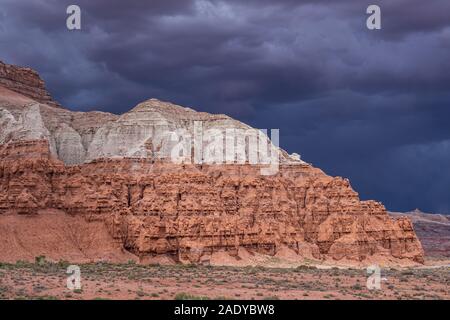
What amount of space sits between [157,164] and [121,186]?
25.1 feet

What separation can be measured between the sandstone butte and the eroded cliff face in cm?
16

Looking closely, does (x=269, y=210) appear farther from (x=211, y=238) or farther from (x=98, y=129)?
(x=98, y=129)

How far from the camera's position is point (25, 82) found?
455 feet

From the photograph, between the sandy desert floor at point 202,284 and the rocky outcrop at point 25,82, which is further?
the rocky outcrop at point 25,82

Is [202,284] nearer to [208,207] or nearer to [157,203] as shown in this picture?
[157,203]

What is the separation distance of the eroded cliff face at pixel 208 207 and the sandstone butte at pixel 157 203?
16 cm

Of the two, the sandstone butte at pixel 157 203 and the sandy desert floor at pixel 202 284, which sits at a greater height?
the sandstone butte at pixel 157 203

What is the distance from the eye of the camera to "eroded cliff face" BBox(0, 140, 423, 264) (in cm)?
9156

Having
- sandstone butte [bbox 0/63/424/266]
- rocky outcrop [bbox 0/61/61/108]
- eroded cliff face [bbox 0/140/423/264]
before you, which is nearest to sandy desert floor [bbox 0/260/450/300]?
sandstone butte [bbox 0/63/424/266]

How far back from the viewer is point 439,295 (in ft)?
189

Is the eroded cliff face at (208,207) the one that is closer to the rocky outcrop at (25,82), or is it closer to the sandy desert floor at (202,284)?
the sandy desert floor at (202,284)

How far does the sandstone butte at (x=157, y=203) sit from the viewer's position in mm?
89875

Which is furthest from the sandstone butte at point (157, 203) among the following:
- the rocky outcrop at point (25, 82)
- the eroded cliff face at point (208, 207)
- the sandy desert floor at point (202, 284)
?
the sandy desert floor at point (202, 284)
